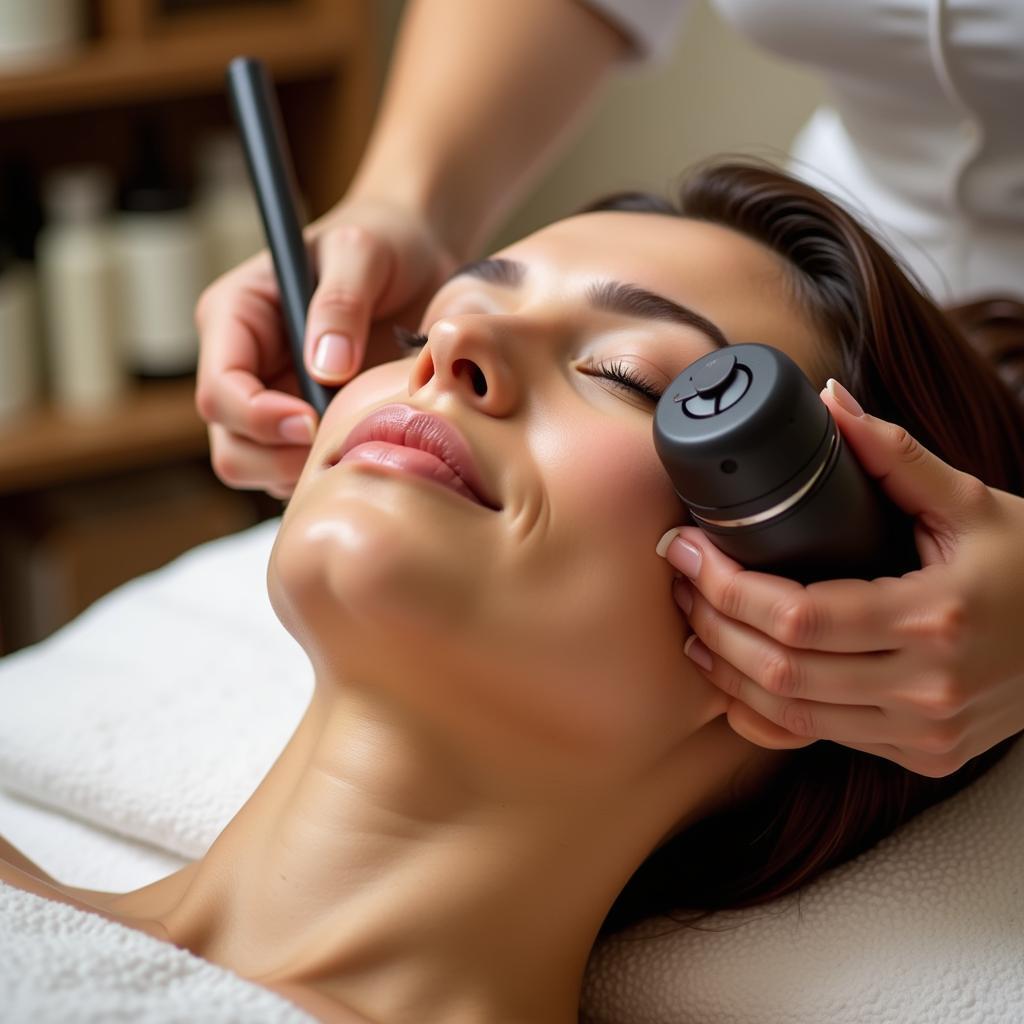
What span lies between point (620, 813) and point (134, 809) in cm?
39

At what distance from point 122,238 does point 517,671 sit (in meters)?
1.41

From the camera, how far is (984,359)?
1.01 meters

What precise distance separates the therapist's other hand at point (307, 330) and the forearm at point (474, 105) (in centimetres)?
6

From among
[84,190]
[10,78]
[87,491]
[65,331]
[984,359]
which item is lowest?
[87,491]

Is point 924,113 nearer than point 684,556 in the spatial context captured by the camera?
No

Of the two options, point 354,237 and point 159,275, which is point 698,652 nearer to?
point 354,237

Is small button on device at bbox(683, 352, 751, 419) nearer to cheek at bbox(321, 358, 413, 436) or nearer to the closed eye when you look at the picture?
the closed eye

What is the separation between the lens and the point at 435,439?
0.79m

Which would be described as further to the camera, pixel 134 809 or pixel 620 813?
pixel 134 809

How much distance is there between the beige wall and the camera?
235 centimetres

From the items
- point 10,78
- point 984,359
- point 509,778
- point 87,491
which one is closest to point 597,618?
point 509,778

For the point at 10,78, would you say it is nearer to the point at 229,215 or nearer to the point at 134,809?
the point at 229,215

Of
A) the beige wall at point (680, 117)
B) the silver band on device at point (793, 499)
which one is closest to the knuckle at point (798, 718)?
the silver band on device at point (793, 499)

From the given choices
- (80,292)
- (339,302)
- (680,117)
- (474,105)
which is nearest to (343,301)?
(339,302)
